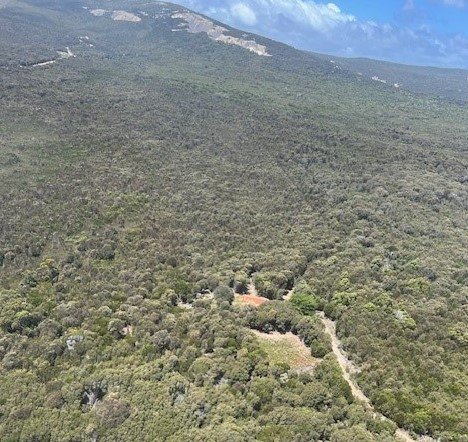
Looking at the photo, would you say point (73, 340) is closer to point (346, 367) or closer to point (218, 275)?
point (218, 275)

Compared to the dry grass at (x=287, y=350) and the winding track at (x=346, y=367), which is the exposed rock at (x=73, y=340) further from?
the winding track at (x=346, y=367)

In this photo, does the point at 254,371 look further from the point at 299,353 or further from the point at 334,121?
the point at 334,121

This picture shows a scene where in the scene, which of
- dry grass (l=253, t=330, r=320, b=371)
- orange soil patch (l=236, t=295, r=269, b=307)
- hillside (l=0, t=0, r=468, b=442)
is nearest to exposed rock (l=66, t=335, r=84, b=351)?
hillside (l=0, t=0, r=468, b=442)

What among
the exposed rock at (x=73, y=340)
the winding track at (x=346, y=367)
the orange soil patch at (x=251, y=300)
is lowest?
the exposed rock at (x=73, y=340)

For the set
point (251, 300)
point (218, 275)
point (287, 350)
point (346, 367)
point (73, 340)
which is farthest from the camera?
point (218, 275)

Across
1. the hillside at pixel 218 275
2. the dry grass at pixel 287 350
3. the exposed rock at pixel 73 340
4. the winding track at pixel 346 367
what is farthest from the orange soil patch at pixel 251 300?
the exposed rock at pixel 73 340

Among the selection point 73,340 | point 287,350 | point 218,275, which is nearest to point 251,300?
point 218,275
